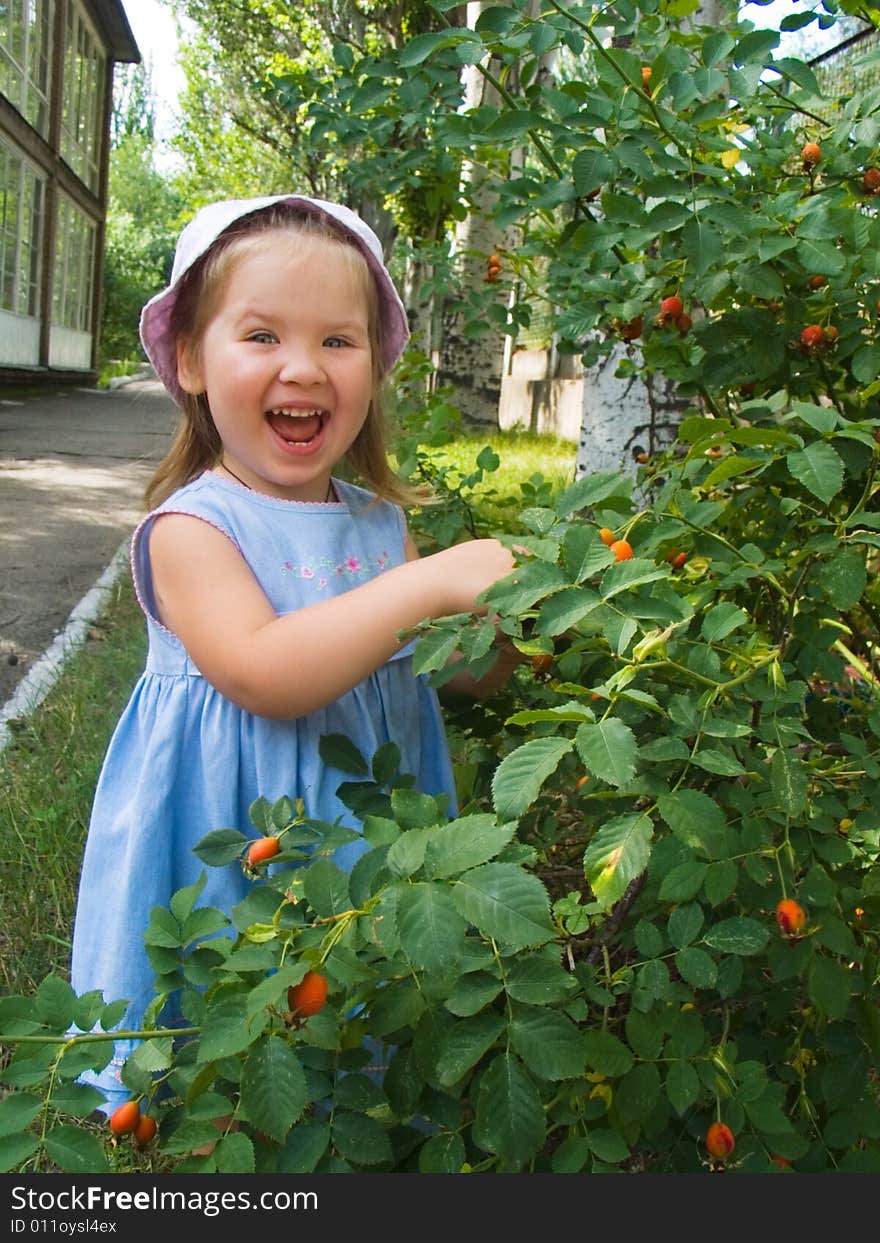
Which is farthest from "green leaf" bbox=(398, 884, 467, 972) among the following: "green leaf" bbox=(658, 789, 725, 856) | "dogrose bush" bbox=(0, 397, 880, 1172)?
"green leaf" bbox=(658, 789, 725, 856)

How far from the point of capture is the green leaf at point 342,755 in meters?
1.47

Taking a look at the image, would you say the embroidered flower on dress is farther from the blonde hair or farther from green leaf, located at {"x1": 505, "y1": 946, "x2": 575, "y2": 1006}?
green leaf, located at {"x1": 505, "y1": 946, "x2": 575, "y2": 1006}

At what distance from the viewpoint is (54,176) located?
64.2 ft

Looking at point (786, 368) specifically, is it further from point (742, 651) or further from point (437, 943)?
point (437, 943)

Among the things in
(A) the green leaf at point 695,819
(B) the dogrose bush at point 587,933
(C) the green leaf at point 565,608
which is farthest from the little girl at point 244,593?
(A) the green leaf at point 695,819

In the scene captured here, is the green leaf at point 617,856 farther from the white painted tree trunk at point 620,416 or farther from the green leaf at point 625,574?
the white painted tree trunk at point 620,416

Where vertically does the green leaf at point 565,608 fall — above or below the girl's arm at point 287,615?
above

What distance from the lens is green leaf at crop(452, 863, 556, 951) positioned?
2.77 feet

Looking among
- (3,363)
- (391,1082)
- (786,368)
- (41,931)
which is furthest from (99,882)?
(3,363)

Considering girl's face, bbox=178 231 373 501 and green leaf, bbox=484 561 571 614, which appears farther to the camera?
girl's face, bbox=178 231 373 501

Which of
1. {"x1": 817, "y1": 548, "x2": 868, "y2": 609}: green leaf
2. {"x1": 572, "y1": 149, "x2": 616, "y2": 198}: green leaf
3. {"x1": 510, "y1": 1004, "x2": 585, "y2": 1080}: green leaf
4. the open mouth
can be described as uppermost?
{"x1": 572, "y1": 149, "x2": 616, "y2": 198}: green leaf

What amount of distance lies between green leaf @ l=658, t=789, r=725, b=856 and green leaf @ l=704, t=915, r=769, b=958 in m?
0.16

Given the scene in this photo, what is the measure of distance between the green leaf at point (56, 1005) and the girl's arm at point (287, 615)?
0.57 m

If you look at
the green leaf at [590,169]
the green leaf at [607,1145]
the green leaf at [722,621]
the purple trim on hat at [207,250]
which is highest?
the green leaf at [590,169]
